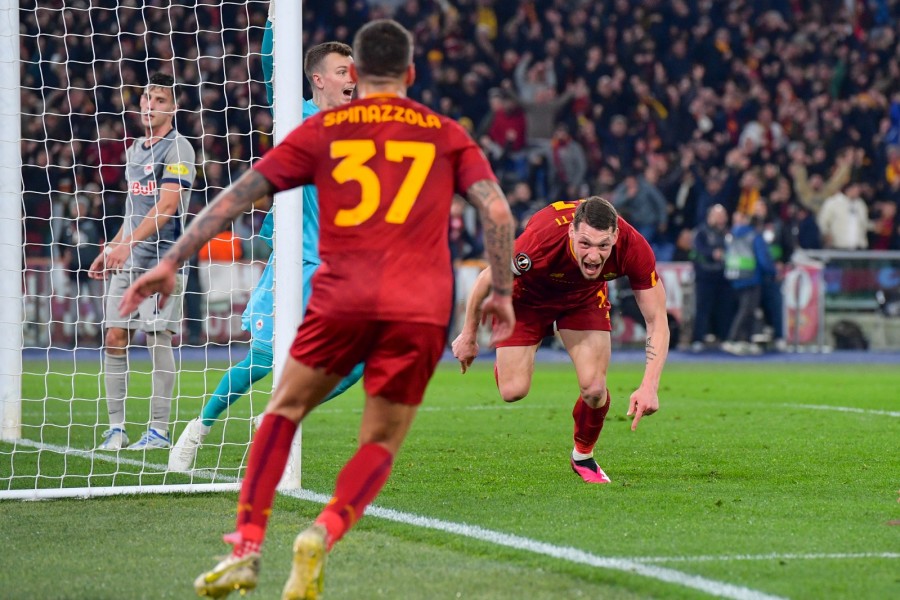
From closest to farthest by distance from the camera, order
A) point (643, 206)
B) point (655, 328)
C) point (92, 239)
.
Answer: point (655, 328), point (92, 239), point (643, 206)

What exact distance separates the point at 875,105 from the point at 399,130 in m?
21.5

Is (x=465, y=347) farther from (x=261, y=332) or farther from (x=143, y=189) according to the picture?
(x=143, y=189)

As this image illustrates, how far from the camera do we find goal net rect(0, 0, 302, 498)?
7.62 m

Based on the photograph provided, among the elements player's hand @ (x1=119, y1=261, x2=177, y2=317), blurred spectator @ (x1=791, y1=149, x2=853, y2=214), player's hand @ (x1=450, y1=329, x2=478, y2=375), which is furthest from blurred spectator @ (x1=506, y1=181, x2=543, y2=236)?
player's hand @ (x1=119, y1=261, x2=177, y2=317)

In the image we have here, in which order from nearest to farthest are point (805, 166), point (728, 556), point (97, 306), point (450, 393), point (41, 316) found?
point (728, 556) < point (450, 393) < point (41, 316) < point (97, 306) < point (805, 166)

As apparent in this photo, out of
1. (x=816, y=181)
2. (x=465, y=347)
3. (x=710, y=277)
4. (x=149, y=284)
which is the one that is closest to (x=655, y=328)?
(x=465, y=347)

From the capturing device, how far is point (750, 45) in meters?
24.7

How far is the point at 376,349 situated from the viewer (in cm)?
415

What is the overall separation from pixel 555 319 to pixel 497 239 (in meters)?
3.40

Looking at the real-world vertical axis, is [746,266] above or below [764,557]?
above

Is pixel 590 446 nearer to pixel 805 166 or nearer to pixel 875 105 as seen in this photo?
pixel 805 166

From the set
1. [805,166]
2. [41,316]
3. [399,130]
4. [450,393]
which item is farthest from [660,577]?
[805,166]

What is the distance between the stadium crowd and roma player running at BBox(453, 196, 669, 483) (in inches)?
413

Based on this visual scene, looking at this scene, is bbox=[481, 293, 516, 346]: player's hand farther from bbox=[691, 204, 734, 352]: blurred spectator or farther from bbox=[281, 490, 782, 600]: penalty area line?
bbox=[691, 204, 734, 352]: blurred spectator
